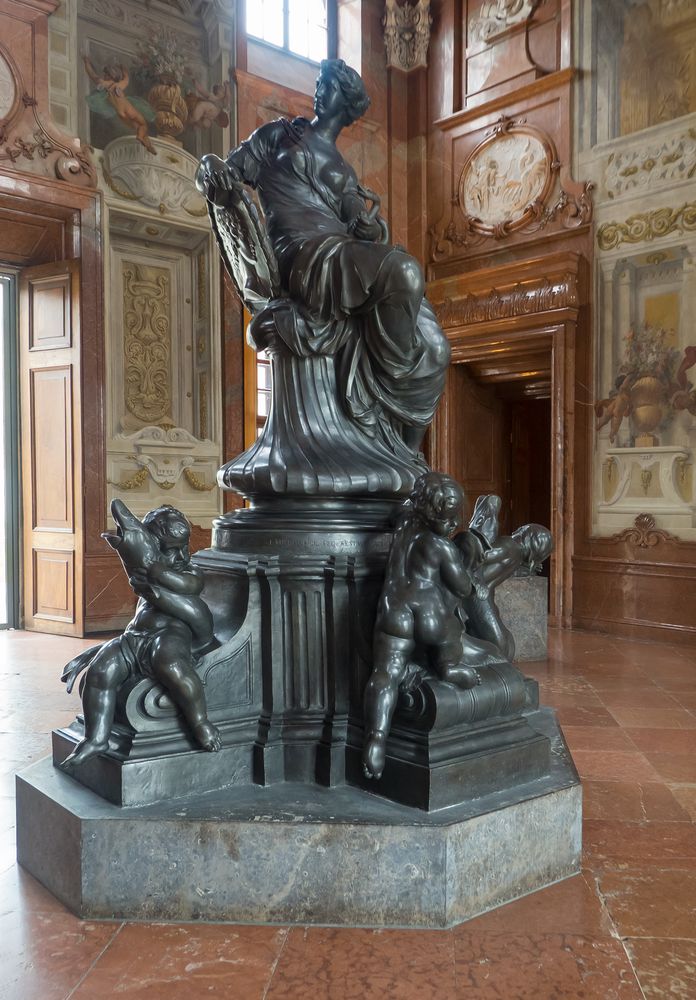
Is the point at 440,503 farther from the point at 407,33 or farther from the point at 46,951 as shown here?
the point at 407,33

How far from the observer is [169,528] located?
97.0 inches

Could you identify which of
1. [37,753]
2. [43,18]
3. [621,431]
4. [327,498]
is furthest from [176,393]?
[327,498]

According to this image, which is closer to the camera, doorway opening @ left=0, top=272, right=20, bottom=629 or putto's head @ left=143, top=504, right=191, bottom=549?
putto's head @ left=143, top=504, right=191, bottom=549

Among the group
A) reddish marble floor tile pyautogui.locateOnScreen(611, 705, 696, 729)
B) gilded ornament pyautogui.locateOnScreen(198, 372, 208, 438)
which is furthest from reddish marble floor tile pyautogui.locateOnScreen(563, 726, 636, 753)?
gilded ornament pyautogui.locateOnScreen(198, 372, 208, 438)

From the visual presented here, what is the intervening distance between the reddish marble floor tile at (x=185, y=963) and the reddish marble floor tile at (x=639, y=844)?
1078 millimetres

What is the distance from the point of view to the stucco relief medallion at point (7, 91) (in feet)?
23.4

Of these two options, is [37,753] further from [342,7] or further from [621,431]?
[342,7]

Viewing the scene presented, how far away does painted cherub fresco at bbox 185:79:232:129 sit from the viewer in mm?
8367

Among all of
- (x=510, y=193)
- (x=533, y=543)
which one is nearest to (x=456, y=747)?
(x=533, y=543)

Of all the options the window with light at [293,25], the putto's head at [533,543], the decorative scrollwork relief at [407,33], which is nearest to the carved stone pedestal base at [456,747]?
the putto's head at [533,543]

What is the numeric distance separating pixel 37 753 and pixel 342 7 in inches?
374

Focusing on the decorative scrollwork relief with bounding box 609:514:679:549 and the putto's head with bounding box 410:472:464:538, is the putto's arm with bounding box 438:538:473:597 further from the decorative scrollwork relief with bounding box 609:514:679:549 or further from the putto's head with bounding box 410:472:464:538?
the decorative scrollwork relief with bounding box 609:514:679:549

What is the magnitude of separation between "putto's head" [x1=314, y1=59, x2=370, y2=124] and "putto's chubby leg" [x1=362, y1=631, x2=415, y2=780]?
6.00 ft

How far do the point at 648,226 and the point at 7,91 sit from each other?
18.6 feet
